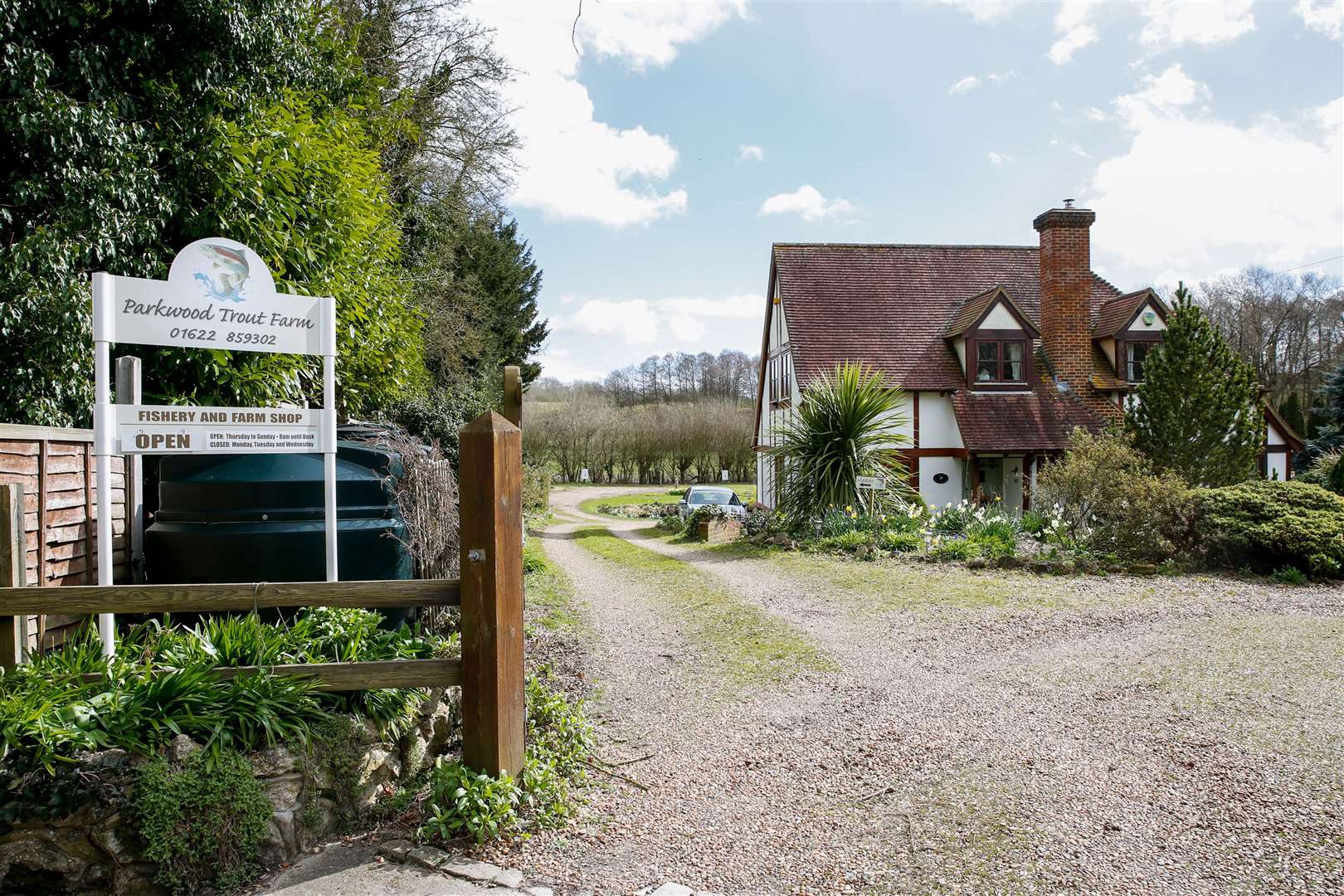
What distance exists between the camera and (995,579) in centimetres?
1035

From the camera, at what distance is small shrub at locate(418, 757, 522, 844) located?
3445 millimetres

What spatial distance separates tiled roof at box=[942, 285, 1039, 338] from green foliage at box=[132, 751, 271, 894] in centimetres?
1918

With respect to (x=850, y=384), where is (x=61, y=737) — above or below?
below

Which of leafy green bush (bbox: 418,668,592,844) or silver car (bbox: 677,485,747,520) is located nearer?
leafy green bush (bbox: 418,668,592,844)

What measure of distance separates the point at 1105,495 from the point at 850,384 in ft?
14.8

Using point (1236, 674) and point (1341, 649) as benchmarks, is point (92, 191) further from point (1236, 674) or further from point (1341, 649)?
point (1341, 649)

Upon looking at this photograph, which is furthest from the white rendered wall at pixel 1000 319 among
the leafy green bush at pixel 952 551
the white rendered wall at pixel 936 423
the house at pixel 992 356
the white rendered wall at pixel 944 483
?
the leafy green bush at pixel 952 551

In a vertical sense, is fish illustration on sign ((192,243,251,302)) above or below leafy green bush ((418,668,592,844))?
above

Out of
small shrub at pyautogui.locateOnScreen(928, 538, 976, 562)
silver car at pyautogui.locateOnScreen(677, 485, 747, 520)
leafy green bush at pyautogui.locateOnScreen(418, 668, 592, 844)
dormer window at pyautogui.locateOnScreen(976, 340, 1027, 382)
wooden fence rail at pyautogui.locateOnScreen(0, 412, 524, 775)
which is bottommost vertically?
leafy green bush at pyautogui.locateOnScreen(418, 668, 592, 844)

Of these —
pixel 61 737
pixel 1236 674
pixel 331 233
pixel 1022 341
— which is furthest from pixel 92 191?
pixel 1022 341

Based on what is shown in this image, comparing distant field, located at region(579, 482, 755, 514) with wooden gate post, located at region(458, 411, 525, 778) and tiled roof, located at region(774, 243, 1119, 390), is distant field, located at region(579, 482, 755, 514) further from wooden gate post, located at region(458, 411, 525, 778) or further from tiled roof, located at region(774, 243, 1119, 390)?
wooden gate post, located at region(458, 411, 525, 778)

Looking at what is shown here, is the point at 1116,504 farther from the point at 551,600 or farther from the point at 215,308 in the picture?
the point at 215,308

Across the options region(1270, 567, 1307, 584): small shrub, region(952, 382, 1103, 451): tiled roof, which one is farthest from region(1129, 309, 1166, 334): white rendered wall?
region(1270, 567, 1307, 584): small shrub

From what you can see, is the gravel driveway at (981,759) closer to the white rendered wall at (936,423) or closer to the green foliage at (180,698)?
the green foliage at (180,698)
